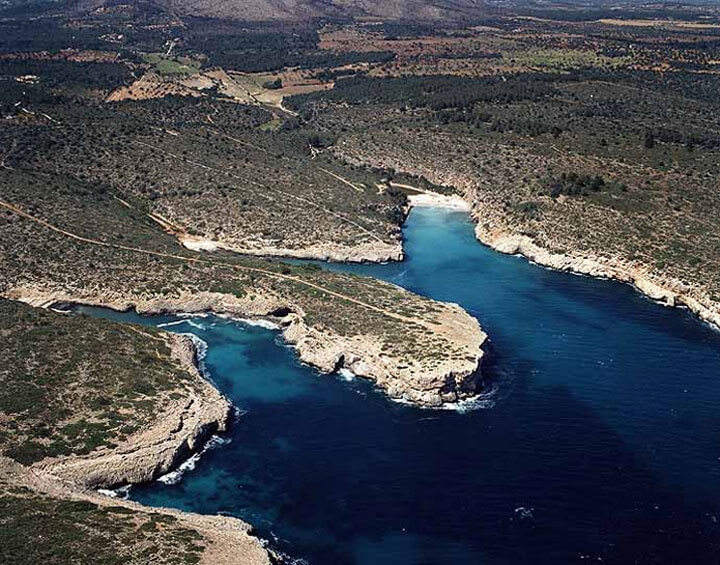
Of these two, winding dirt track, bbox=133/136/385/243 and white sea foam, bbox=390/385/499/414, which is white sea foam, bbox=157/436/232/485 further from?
winding dirt track, bbox=133/136/385/243

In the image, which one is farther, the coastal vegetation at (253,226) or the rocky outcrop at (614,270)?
the rocky outcrop at (614,270)

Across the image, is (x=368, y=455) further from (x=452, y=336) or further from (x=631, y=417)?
(x=631, y=417)

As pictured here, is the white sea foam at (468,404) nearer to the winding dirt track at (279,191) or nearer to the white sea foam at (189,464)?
the white sea foam at (189,464)

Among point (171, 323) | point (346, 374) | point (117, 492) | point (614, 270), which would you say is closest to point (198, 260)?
point (171, 323)

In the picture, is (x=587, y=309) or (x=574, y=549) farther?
(x=587, y=309)

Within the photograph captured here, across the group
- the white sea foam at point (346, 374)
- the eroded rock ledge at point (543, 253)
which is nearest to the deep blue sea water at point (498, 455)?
the white sea foam at point (346, 374)

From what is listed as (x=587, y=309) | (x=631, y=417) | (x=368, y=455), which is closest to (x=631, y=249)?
(x=587, y=309)
